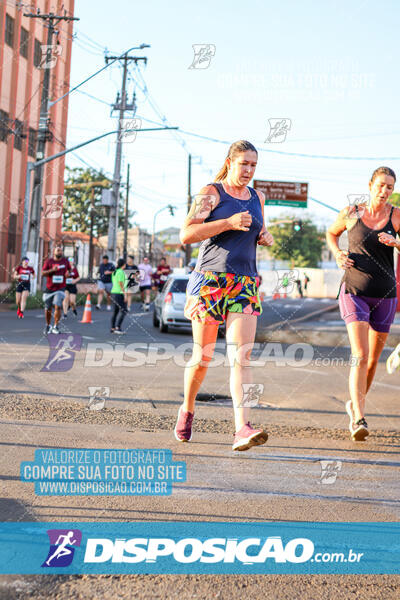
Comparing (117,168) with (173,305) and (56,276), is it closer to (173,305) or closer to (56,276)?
(173,305)

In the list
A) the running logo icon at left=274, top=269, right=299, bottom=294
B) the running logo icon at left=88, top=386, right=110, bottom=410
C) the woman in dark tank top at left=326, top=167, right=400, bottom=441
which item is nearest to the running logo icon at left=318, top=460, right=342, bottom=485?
the woman in dark tank top at left=326, top=167, right=400, bottom=441

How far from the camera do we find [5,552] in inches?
111

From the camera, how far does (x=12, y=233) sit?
1201 inches

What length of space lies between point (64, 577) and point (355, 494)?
1801 mm

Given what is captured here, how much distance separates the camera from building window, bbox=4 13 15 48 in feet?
102

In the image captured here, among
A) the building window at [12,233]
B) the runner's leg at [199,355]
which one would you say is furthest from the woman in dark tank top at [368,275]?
the building window at [12,233]

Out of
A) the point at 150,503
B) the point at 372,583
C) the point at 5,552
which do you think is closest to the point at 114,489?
the point at 150,503

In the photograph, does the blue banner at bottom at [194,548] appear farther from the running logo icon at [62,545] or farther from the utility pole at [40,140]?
the utility pole at [40,140]

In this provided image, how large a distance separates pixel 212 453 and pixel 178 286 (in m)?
13.1

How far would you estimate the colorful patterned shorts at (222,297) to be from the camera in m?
4.18

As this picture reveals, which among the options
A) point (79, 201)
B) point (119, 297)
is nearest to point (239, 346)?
point (119, 297)

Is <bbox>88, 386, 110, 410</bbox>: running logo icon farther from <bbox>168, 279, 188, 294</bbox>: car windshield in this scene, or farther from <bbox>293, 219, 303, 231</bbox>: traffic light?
<bbox>168, 279, 188, 294</bbox>: car windshield

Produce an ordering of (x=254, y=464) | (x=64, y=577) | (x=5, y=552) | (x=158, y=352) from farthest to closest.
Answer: (x=158, y=352) → (x=254, y=464) → (x=5, y=552) → (x=64, y=577)

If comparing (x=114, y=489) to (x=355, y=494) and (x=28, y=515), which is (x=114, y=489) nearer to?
(x=28, y=515)
